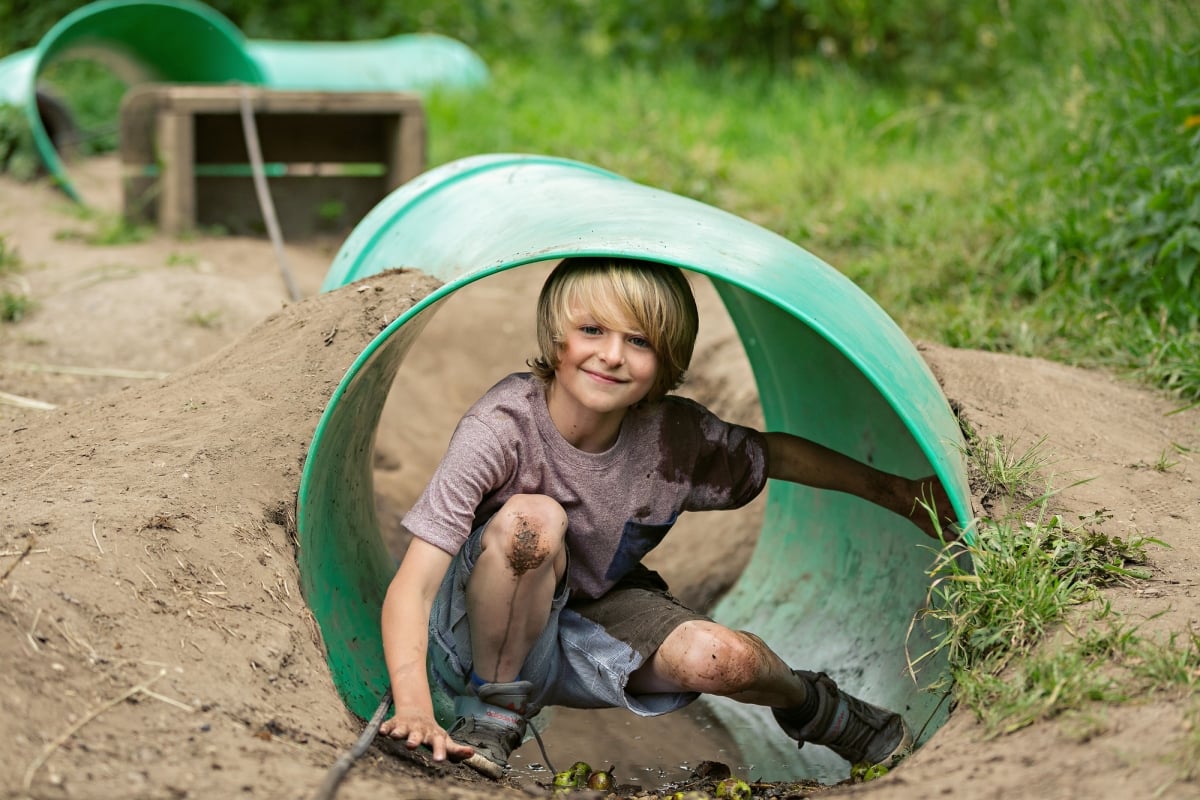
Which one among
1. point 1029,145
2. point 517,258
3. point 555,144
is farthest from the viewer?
point 555,144

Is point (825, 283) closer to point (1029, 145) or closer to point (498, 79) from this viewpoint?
point (1029, 145)

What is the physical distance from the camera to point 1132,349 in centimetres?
438

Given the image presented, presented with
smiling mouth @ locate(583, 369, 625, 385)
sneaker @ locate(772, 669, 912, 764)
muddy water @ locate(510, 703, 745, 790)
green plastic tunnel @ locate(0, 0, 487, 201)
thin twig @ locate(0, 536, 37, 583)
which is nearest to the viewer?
thin twig @ locate(0, 536, 37, 583)

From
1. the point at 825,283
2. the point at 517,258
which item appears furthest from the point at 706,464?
the point at 517,258

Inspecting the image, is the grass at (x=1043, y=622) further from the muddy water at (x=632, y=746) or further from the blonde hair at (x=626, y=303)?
the muddy water at (x=632, y=746)

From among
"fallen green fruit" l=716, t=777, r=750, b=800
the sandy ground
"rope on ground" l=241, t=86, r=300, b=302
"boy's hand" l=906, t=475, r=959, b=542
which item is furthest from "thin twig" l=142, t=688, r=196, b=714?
"rope on ground" l=241, t=86, r=300, b=302

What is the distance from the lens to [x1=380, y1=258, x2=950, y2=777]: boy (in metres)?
2.75

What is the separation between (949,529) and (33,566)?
194 cm

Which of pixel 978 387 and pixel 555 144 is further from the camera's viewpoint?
pixel 555 144

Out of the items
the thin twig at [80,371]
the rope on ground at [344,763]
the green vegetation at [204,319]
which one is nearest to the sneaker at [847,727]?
the rope on ground at [344,763]

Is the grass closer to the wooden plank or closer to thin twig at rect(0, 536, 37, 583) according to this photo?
thin twig at rect(0, 536, 37, 583)

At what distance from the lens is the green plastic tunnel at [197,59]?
27.1ft

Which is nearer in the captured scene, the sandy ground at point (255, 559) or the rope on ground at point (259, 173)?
the sandy ground at point (255, 559)

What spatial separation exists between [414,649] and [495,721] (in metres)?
0.49
